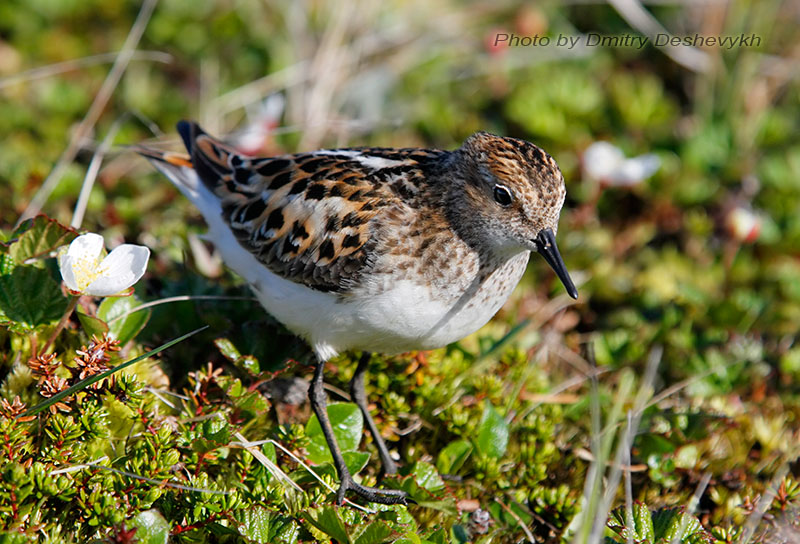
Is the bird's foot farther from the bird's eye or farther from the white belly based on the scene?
the bird's eye

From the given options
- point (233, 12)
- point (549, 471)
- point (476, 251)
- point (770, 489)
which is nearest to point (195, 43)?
point (233, 12)

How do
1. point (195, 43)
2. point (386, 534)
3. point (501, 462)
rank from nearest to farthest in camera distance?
point (386, 534) < point (501, 462) < point (195, 43)

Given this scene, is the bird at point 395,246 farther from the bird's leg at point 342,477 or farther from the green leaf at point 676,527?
the green leaf at point 676,527

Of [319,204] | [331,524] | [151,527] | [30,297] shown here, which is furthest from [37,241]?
[331,524]

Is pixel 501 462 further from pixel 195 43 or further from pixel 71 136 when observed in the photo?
pixel 195 43

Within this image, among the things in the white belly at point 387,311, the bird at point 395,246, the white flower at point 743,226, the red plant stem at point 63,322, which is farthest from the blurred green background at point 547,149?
the bird at point 395,246
